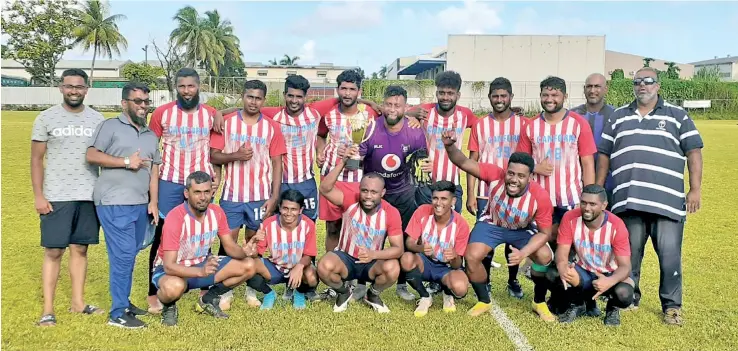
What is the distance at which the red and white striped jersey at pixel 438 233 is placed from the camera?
536 centimetres

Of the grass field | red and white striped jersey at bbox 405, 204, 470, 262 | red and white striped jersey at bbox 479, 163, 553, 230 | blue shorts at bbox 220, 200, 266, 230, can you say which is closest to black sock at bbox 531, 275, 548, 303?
the grass field

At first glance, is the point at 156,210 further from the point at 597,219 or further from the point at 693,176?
the point at 693,176

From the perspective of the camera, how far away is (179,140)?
533cm

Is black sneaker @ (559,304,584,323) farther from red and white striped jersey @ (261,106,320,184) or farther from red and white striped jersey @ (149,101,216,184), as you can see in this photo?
red and white striped jersey @ (149,101,216,184)

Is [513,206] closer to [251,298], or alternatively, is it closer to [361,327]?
[361,327]

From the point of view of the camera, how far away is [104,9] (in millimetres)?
55469

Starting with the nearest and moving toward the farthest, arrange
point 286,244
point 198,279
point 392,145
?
1. point 198,279
2. point 286,244
3. point 392,145

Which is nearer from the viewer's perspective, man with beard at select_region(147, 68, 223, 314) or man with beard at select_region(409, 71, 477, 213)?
man with beard at select_region(147, 68, 223, 314)

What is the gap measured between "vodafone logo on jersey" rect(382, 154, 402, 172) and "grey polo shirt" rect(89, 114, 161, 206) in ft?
6.95

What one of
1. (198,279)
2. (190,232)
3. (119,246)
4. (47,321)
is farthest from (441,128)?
(47,321)

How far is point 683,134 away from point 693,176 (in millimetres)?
383

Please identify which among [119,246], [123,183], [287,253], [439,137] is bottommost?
[287,253]

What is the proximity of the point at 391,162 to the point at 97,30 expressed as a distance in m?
56.2

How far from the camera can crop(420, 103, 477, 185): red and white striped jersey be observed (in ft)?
19.3
